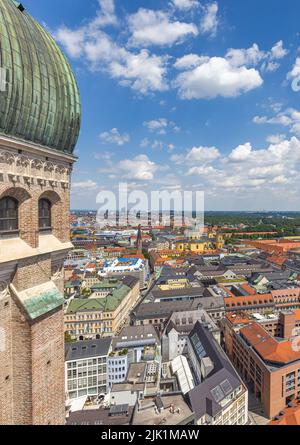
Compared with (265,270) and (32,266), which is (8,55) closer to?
(32,266)

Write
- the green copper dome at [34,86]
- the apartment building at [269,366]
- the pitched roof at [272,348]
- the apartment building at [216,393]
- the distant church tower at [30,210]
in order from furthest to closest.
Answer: the pitched roof at [272,348], the apartment building at [269,366], the apartment building at [216,393], the distant church tower at [30,210], the green copper dome at [34,86]

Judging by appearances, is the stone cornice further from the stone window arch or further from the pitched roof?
the pitched roof

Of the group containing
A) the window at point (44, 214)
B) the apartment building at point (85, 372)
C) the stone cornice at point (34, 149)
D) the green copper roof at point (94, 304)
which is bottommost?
the apartment building at point (85, 372)

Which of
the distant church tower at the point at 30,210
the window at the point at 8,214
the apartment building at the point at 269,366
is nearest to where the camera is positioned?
the distant church tower at the point at 30,210

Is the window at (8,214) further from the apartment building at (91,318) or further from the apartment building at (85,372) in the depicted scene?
the apartment building at (91,318)

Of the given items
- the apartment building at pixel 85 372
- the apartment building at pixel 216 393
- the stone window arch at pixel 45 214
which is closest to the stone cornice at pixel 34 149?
the stone window arch at pixel 45 214

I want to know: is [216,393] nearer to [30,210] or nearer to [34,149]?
[30,210]

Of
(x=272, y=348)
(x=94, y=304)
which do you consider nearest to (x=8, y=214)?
(x=272, y=348)
